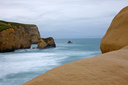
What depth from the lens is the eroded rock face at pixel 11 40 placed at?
1337 inches

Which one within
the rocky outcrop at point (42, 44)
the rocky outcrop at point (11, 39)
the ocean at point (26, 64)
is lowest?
the ocean at point (26, 64)

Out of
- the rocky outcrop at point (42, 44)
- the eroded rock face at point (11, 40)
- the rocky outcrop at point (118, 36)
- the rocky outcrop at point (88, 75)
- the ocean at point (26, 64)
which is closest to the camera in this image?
the rocky outcrop at point (88, 75)

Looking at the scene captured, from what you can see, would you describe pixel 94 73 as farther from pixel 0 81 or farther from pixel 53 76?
pixel 0 81

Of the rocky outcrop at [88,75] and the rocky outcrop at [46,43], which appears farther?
the rocky outcrop at [46,43]

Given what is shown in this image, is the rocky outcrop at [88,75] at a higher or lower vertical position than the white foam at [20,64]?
higher

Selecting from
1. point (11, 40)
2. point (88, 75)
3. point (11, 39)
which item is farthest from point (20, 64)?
point (88, 75)

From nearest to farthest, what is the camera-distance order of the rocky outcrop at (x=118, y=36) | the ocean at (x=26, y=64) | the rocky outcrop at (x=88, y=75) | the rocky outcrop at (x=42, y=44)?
the rocky outcrop at (x=88, y=75) → the rocky outcrop at (x=118, y=36) → the ocean at (x=26, y=64) → the rocky outcrop at (x=42, y=44)

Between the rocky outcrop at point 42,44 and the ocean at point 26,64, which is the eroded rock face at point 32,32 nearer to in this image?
the rocky outcrop at point 42,44

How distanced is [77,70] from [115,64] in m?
1.20

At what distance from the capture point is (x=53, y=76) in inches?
121

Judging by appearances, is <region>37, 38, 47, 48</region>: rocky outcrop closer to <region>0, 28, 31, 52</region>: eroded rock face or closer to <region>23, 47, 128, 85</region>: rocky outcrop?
<region>0, 28, 31, 52</region>: eroded rock face

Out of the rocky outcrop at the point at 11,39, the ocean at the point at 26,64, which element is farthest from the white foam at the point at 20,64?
the rocky outcrop at the point at 11,39

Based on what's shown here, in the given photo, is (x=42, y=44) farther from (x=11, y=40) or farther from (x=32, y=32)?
(x=32, y=32)

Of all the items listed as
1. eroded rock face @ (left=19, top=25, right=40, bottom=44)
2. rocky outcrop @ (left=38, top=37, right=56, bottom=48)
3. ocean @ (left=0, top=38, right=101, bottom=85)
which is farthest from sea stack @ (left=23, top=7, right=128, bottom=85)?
eroded rock face @ (left=19, top=25, right=40, bottom=44)
